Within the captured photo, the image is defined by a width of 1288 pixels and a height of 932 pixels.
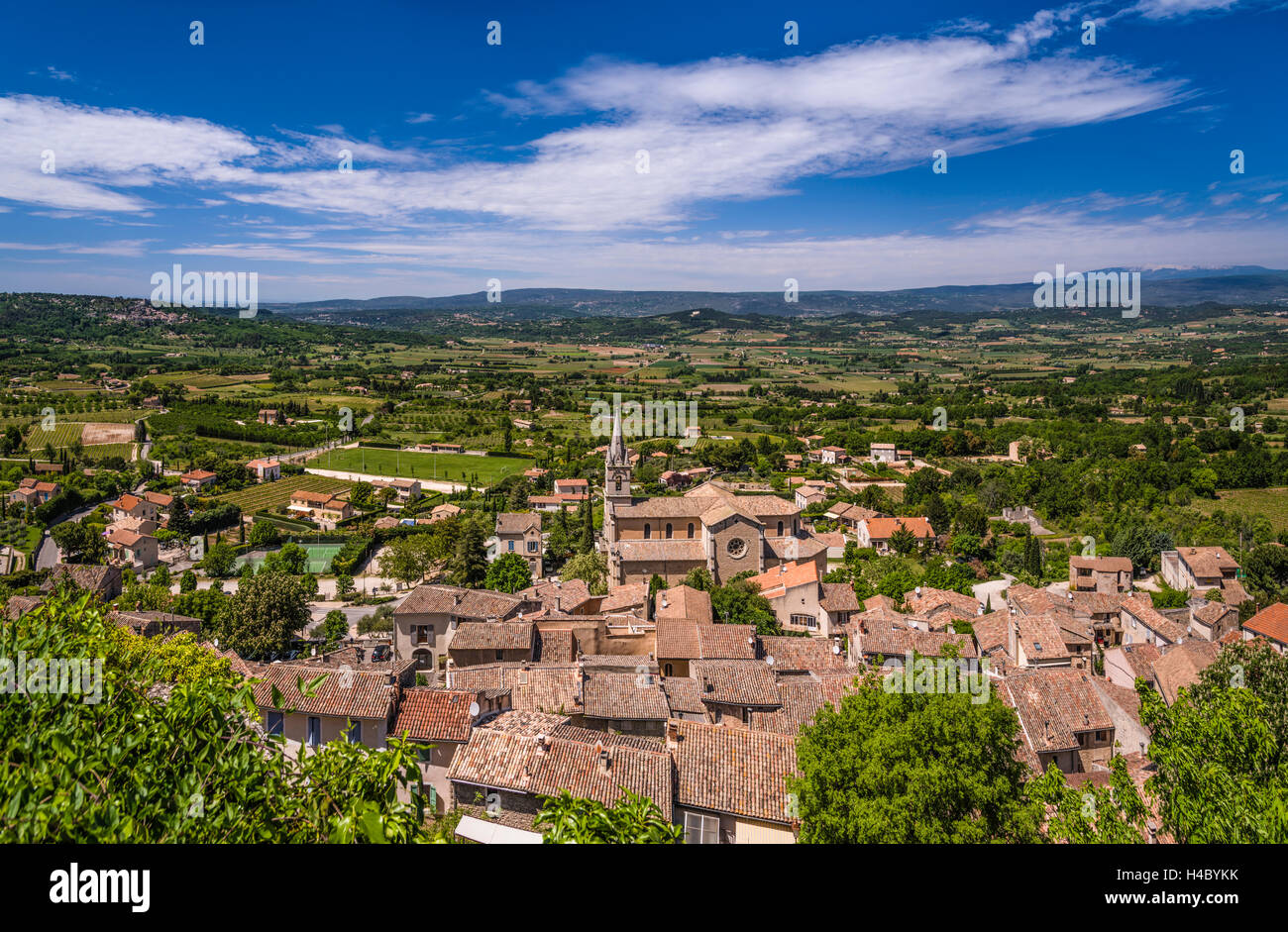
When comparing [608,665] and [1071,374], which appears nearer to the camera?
[608,665]

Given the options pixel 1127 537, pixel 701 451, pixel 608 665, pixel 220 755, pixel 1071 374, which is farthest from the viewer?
pixel 1071 374

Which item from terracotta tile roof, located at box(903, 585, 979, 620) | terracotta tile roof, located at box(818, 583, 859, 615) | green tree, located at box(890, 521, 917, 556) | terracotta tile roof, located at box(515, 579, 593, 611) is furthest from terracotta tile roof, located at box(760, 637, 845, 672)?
green tree, located at box(890, 521, 917, 556)

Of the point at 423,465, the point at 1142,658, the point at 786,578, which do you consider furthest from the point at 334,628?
the point at 423,465

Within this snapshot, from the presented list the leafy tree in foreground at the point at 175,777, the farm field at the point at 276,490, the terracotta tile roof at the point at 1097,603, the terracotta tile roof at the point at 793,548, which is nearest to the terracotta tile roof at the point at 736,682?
the leafy tree in foreground at the point at 175,777

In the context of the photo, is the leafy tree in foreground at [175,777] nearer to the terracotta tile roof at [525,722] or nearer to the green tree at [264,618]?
the terracotta tile roof at [525,722]

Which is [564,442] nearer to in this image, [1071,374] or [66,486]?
[66,486]

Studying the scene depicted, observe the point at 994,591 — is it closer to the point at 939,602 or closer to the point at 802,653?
the point at 939,602
